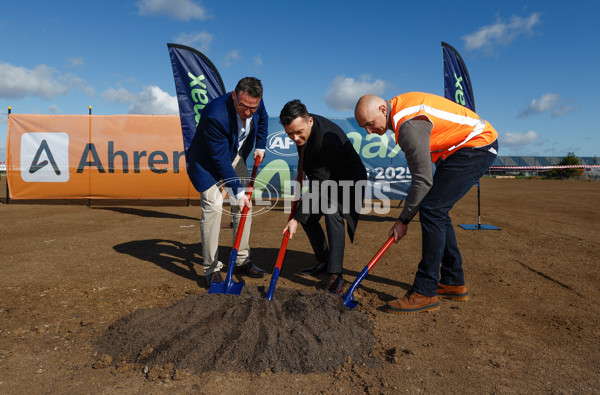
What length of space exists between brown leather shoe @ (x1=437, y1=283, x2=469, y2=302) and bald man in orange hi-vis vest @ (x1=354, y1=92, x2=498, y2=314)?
1.09 feet

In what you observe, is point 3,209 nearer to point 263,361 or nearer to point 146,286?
point 146,286

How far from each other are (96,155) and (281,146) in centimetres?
474

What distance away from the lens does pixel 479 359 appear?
2.31 m

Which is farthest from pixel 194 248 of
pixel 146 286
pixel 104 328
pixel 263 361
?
pixel 263 361

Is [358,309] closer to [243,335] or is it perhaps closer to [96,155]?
[243,335]

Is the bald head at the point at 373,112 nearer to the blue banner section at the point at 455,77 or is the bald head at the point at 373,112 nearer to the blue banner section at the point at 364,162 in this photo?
the blue banner section at the point at 455,77

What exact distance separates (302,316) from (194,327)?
28.3 inches

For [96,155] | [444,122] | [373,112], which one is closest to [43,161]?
[96,155]

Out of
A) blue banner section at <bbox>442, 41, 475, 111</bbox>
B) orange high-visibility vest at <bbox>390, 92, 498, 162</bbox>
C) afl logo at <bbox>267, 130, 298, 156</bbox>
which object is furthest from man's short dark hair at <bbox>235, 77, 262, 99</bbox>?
afl logo at <bbox>267, 130, 298, 156</bbox>

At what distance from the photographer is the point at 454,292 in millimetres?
3354

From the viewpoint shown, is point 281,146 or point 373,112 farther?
point 281,146

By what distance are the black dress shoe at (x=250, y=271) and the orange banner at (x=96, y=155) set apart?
6.40m

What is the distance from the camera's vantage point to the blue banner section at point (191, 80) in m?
7.21
